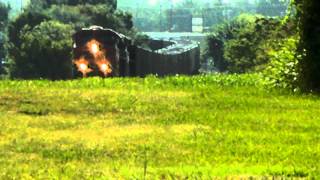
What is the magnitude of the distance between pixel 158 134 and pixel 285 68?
770 centimetres

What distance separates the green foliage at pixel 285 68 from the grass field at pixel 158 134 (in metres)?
0.90

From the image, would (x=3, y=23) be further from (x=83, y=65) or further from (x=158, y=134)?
(x=158, y=134)

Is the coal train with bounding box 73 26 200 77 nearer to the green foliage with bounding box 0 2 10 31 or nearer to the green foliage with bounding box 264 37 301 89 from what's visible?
the green foliage with bounding box 264 37 301 89

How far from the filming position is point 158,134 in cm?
867

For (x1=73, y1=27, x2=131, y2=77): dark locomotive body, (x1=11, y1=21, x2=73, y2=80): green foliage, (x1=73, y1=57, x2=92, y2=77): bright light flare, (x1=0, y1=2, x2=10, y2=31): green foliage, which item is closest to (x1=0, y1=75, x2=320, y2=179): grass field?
(x1=73, y1=57, x2=92, y2=77): bright light flare

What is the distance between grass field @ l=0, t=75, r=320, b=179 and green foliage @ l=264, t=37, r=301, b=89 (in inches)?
35.3

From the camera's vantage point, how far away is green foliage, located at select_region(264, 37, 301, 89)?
1513 centimetres

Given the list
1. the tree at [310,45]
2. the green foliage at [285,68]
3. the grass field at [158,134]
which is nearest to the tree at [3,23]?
the green foliage at [285,68]

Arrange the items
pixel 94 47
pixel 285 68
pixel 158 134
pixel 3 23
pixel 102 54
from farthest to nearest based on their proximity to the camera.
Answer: pixel 3 23 < pixel 94 47 < pixel 102 54 < pixel 285 68 < pixel 158 134

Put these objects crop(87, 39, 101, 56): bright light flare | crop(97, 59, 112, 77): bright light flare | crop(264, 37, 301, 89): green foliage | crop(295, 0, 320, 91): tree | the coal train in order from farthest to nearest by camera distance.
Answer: crop(87, 39, 101, 56): bright light flare, the coal train, crop(97, 59, 112, 77): bright light flare, crop(264, 37, 301, 89): green foliage, crop(295, 0, 320, 91): tree

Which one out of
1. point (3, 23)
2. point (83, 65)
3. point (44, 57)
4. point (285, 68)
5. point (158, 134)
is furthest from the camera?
point (3, 23)

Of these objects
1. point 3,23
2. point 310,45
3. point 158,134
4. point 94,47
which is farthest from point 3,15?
point 158,134

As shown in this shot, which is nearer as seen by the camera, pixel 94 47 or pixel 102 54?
pixel 102 54

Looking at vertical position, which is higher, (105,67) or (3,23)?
(105,67)
